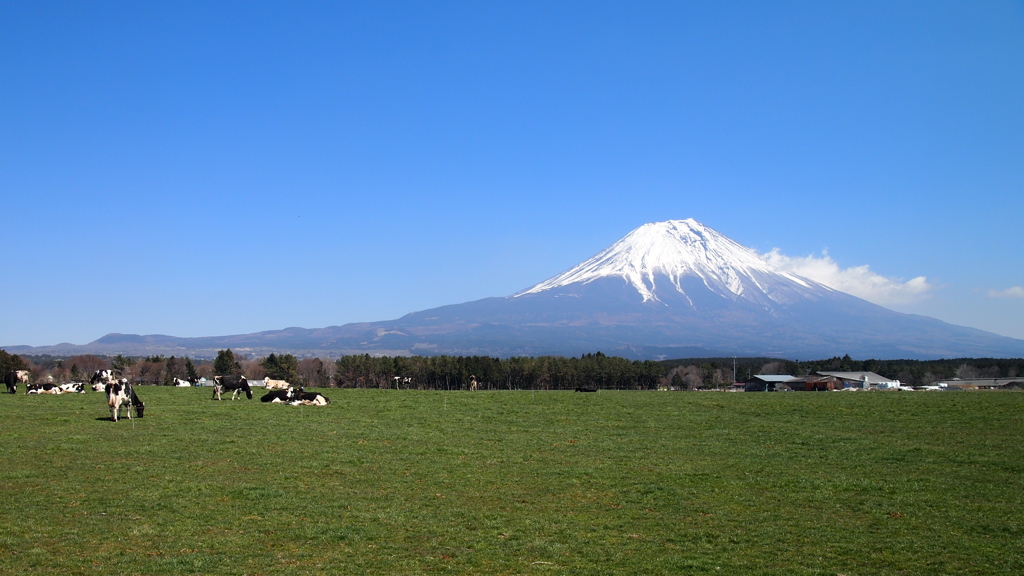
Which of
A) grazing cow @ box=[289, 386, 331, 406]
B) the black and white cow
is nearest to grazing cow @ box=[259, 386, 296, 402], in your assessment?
grazing cow @ box=[289, 386, 331, 406]

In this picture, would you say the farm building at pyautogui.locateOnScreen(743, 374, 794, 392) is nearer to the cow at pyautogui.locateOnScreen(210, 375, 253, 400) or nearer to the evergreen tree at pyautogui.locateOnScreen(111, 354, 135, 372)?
the evergreen tree at pyautogui.locateOnScreen(111, 354, 135, 372)

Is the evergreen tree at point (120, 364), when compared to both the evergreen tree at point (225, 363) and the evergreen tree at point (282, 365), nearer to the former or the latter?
the evergreen tree at point (225, 363)

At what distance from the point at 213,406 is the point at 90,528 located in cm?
1597

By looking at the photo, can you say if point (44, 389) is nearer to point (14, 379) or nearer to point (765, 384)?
point (14, 379)

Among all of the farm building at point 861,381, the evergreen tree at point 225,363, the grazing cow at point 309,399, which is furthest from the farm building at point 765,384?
the grazing cow at point 309,399

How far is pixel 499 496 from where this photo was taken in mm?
12211

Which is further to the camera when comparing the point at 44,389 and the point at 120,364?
the point at 120,364

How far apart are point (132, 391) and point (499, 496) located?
13.9 metres

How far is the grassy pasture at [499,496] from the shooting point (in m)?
8.80

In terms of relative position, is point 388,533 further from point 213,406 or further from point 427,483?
point 213,406

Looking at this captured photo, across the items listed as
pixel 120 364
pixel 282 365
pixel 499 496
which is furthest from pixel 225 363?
pixel 499 496

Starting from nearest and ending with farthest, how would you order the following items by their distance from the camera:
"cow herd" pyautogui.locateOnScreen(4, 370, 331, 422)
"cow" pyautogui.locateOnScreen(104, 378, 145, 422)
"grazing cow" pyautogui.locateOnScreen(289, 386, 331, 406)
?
1. "cow" pyautogui.locateOnScreen(104, 378, 145, 422)
2. "cow herd" pyautogui.locateOnScreen(4, 370, 331, 422)
3. "grazing cow" pyautogui.locateOnScreen(289, 386, 331, 406)

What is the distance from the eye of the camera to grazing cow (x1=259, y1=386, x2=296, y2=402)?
93.1ft

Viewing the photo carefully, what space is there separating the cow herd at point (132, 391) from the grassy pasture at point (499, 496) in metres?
0.67
